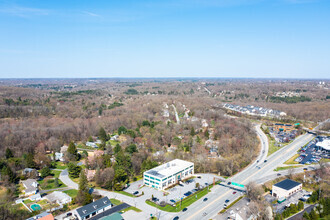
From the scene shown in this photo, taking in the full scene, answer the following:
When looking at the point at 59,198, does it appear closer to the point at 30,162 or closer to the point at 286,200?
the point at 30,162

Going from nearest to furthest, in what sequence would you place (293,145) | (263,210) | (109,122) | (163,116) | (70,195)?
(263,210)
(70,195)
(293,145)
(109,122)
(163,116)

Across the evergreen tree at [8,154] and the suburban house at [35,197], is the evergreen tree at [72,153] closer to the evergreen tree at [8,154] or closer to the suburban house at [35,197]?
the evergreen tree at [8,154]

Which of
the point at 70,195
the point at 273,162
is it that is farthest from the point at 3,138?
the point at 273,162

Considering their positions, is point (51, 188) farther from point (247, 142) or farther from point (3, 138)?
point (247, 142)

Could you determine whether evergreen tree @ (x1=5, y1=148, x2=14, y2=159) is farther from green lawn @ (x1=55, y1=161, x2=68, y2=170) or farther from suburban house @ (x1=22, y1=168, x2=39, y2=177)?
green lawn @ (x1=55, y1=161, x2=68, y2=170)

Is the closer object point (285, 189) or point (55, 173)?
→ point (285, 189)

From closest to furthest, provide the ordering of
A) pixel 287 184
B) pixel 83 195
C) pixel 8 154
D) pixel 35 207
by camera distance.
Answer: pixel 35 207, pixel 83 195, pixel 287 184, pixel 8 154

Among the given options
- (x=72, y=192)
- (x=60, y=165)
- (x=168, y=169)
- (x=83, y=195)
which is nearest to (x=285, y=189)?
(x=168, y=169)
